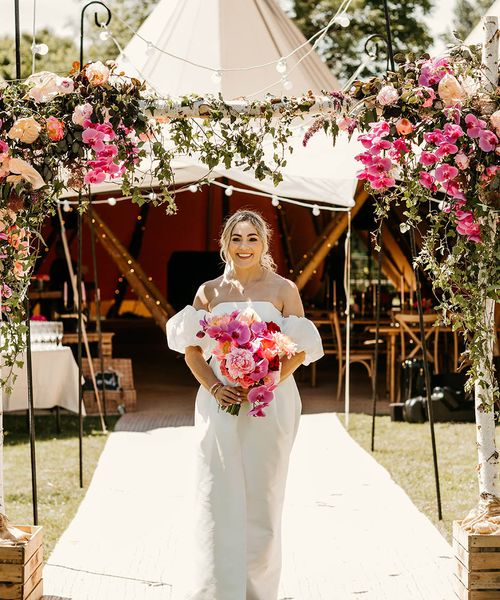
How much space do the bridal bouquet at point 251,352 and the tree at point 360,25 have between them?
2155 centimetres

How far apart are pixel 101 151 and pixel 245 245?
78 cm

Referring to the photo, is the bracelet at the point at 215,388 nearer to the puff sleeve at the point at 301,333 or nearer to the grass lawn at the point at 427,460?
the puff sleeve at the point at 301,333

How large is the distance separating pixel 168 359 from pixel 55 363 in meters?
6.53

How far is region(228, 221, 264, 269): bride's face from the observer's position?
15.4ft

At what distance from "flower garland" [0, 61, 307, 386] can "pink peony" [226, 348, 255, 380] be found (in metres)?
0.89

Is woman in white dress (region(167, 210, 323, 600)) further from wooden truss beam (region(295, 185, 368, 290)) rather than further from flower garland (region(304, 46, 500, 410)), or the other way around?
wooden truss beam (region(295, 185, 368, 290))

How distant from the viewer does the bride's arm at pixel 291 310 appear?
4.61 metres

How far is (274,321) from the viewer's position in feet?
15.2

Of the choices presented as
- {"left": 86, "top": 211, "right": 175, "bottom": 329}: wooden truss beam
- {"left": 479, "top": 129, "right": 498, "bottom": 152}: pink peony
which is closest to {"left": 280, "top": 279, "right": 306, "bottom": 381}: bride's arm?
{"left": 479, "top": 129, "right": 498, "bottom": 152}: pink peony

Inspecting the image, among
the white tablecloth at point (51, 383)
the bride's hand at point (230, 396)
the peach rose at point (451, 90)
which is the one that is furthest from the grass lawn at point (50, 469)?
the peach rose at point (451, 90)

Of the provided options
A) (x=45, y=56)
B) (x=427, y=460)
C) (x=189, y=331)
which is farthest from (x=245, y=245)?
(x=45, y=56)

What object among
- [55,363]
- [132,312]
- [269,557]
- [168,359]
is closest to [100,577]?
[269,557]

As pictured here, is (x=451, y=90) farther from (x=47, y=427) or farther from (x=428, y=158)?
(x=47, y=427)

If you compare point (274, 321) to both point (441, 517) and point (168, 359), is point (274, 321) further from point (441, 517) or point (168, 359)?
point (168, 359)
